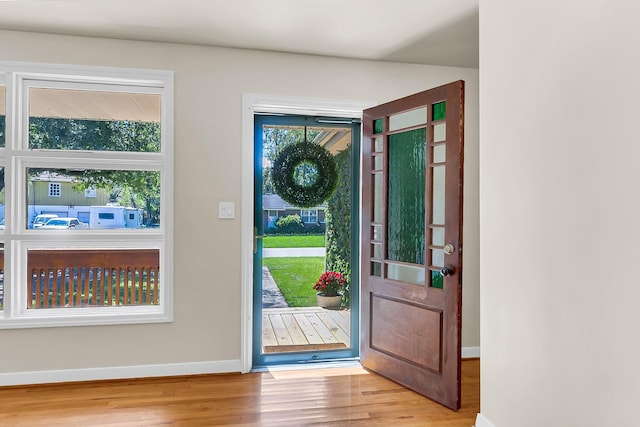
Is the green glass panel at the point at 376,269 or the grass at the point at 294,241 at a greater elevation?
the grass at the point at 294,241

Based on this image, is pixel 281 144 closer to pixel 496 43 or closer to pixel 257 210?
pixel 257 210

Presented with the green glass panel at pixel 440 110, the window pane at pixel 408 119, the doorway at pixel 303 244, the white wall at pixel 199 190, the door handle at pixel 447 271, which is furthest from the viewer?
the doorway at pixel 303 244

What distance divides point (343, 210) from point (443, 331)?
1.37 metres

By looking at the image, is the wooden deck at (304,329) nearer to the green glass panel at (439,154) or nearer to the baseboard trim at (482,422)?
the baseboard trim at (482,422)

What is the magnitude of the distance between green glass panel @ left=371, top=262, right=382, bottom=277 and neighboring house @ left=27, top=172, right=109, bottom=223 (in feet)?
6.87

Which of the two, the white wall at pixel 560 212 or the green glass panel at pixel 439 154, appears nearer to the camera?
the white wall at pixel 560 212

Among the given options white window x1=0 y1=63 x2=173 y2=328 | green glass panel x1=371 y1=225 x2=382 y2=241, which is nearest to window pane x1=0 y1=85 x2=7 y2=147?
white window x1=0 y1=63 x2=173 y2=328

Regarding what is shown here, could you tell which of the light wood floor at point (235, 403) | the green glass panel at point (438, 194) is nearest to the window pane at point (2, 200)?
the light wood floor at point (235, 403)

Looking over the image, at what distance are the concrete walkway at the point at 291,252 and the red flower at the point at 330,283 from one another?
20cm

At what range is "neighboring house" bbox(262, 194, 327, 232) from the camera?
346 centimetres

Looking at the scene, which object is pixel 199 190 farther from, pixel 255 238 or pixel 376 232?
pixel 376 232

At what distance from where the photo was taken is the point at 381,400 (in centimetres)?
270

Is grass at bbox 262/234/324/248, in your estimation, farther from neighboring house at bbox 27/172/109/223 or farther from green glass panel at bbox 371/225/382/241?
neighboring house at bbox 27/172/109/223

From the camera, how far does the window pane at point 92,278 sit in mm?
2986
